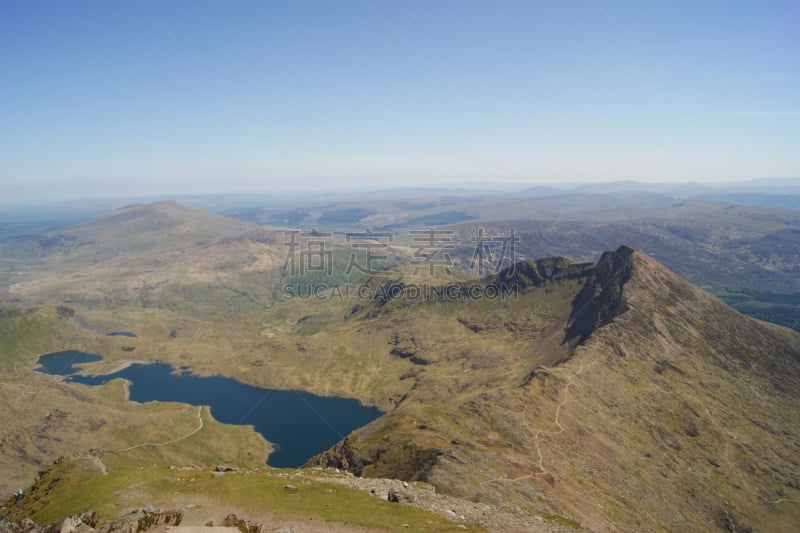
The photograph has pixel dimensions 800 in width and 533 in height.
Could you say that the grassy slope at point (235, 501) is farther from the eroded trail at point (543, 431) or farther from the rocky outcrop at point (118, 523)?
the eroded trail at point (543, 431)

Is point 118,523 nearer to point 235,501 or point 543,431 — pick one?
A: point 235,501

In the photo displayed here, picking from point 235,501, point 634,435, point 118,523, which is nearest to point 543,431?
point 634,435

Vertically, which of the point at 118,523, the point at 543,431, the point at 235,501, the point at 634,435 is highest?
the point at 118,523

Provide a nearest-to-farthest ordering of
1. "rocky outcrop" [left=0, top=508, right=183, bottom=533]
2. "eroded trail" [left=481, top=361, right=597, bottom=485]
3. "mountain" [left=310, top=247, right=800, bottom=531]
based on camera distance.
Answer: "rocky outcrop" [left=0, top=508, right=183, bottom=533], "eroded trail" [left=481, top=361, right=597, bottom=485], "mountain" [left=310, top=247, right=800, bottom=531]

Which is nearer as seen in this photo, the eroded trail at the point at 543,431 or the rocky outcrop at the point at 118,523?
the rocky outcrop at the point at 118,523

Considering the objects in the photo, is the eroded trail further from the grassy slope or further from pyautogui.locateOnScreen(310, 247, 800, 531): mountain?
the grassy slope

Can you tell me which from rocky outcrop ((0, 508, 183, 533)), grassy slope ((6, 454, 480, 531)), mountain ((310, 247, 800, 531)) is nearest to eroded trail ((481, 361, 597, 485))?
mountain ((310, 247, 800, 531))

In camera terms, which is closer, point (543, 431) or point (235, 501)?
point (235, 501)

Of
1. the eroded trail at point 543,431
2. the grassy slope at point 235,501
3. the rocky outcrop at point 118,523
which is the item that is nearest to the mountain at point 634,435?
→ the eroded trail at point 543,431

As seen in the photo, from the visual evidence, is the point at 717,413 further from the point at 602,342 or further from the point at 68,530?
the point at 68,530

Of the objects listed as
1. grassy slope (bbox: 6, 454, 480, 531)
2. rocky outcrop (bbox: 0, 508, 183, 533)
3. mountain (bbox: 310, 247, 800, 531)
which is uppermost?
rocky outcrop (bbox: 0, 508, 183, 533)

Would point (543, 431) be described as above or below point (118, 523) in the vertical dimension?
below

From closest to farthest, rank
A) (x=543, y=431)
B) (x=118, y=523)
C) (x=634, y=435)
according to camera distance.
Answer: (x=118, y=523) → (x=543, y=431) → (x=634, y=435)
